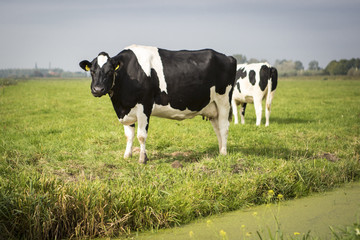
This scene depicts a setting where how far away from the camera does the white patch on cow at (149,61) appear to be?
7636mm

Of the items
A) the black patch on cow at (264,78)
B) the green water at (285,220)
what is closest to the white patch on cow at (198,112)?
the green water at (285,220)

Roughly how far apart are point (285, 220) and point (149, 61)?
4.05 meters

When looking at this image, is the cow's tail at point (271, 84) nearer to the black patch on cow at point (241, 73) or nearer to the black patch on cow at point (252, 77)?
the black patch on cow at point (252, 77)

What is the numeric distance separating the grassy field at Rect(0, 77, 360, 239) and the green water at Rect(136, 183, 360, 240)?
0.26 m

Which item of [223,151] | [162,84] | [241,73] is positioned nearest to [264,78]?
[241,73]

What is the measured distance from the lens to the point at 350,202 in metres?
6.03

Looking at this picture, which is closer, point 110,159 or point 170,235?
point 170,235

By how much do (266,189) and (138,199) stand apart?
2278mm

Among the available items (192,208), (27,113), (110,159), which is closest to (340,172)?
(192,208)

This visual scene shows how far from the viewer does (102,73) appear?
23.7 feet

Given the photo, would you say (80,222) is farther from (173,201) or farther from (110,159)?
(110,159)

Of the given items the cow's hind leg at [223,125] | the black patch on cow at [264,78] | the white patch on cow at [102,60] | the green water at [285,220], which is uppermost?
the white patch on cow at [102,60]

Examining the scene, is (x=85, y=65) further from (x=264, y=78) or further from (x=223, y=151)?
(x=264, y=78)

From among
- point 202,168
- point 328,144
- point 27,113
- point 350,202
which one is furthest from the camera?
point 27,113
